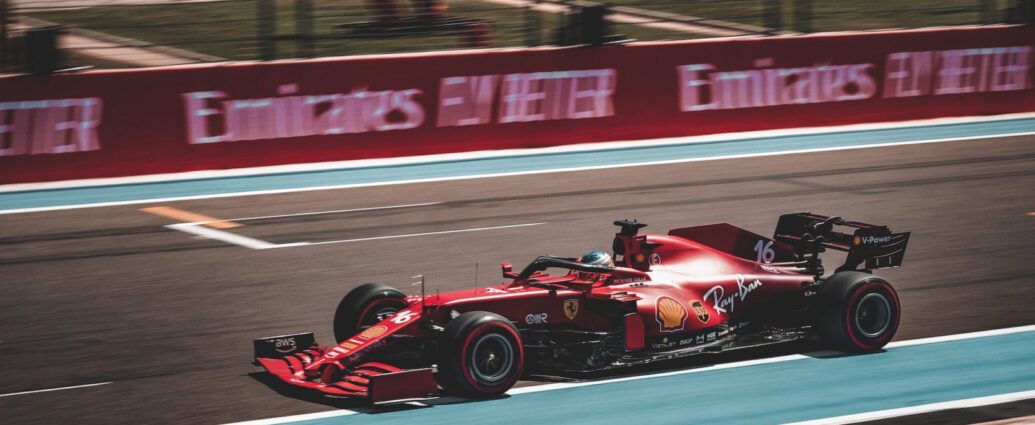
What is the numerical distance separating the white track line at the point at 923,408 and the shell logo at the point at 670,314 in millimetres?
1204

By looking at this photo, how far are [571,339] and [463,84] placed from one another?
37.7ft

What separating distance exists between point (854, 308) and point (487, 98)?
11337 millimetres

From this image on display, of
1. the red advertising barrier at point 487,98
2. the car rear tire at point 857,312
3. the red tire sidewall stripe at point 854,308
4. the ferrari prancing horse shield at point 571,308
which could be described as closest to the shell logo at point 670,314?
the ferrari prancing horse shield at point 571,308

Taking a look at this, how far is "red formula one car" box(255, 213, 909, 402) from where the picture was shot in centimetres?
859

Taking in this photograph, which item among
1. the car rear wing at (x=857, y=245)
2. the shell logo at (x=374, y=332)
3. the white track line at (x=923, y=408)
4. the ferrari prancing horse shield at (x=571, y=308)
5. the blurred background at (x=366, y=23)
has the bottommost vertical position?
the white track line at (x=923, y=408)

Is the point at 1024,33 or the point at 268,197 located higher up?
the point at 1024,33

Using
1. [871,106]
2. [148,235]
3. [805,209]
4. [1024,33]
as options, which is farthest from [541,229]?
[1024,33]

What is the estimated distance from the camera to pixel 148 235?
1505 centimetres

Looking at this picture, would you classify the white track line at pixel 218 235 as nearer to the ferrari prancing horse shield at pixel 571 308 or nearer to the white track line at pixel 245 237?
the white track line at pixel 245 237

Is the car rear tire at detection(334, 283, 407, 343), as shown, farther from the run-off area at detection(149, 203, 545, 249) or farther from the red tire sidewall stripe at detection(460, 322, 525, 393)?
the run-off area at detection(149, 203, 545, 249)

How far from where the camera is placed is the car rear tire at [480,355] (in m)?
8.40

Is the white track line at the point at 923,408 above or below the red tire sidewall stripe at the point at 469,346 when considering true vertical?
below

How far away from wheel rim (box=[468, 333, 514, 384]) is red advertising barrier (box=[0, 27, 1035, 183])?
11.2 m

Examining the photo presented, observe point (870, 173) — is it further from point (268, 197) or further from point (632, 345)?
point (632, 345)
